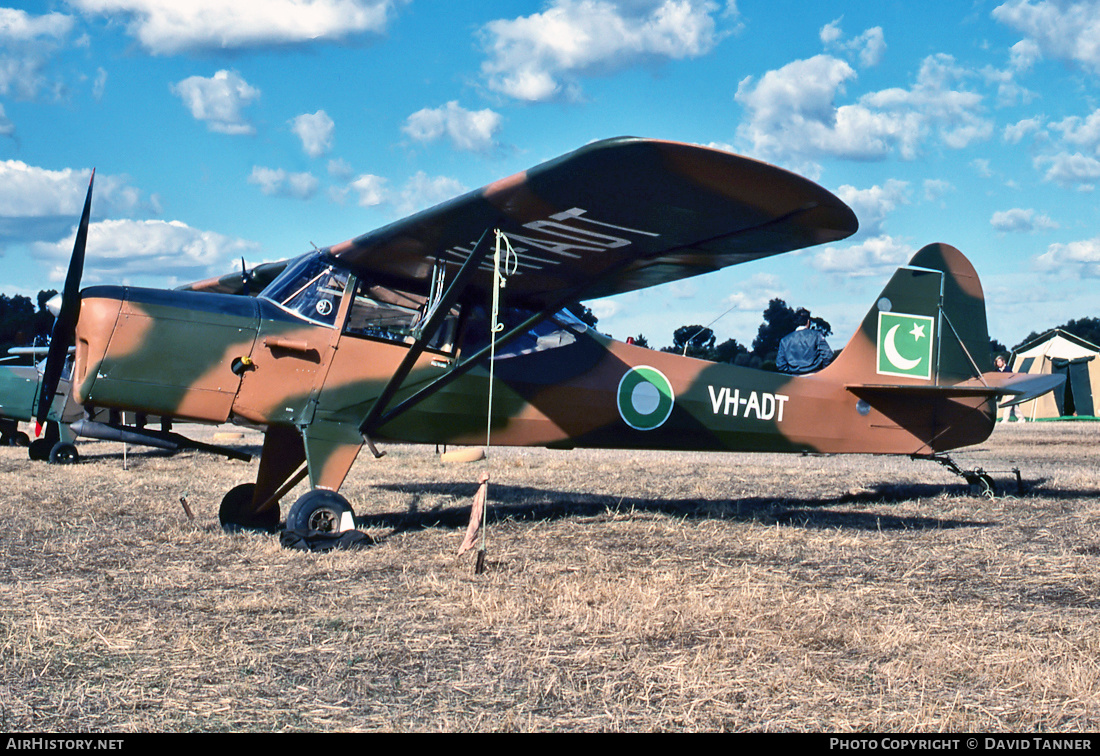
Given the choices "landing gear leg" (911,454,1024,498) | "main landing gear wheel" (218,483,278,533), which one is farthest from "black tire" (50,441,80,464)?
"landing gear leg" (911,454,1024,498)

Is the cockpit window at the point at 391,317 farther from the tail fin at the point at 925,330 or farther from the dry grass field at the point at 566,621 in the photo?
the tail fin at the point at 925,330

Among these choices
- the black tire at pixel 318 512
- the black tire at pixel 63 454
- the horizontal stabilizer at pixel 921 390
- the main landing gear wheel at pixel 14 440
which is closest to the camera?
the black tire at pixel 318 512

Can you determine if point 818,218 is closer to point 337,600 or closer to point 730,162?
point 730,162

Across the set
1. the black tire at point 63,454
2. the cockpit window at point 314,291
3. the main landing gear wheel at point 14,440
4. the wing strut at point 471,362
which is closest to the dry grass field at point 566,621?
the wing strut at point 471,362

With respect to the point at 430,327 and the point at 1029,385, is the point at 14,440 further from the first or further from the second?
the point at 1029,385

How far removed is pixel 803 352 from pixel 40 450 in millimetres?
12260

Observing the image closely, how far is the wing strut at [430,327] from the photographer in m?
5.78

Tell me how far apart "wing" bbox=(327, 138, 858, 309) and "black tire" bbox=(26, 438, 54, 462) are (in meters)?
10.5

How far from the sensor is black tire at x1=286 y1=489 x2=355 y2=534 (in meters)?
6.04

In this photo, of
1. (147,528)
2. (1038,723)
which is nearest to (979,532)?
(1038,723)

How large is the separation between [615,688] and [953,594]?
2517 mm

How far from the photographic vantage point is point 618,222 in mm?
5453

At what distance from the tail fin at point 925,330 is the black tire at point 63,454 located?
11787 mm

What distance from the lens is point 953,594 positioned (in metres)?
4.75
